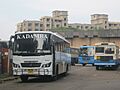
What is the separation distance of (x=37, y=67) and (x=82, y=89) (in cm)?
546

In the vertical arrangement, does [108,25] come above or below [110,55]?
above

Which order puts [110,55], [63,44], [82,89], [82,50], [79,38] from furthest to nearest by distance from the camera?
[79,38] → [82,50] → [110,55] → [63,44] → [82,89]

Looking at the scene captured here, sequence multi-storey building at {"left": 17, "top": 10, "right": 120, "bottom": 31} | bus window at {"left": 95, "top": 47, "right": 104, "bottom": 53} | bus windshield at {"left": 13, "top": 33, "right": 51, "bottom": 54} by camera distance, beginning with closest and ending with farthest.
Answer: bus windshield at {"left": 13, "top": 33, "right": 51, "bottom": 54} < bus window at {"left": 95, "top": 47, "right": 104, "bottom": 53} < multi-storey building at {"left": 17, "top": 10, "right": 120, "bottom": 31}

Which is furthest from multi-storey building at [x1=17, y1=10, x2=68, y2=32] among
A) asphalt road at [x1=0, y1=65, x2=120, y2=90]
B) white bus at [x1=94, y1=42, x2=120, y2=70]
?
asphalt road at [x1=0, y1=65, x2=120, y2=90]

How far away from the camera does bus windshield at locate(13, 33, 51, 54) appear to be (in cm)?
2345

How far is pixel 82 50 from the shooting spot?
2365 inches

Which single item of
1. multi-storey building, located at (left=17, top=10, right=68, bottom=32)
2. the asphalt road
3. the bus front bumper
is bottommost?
the asphalt road

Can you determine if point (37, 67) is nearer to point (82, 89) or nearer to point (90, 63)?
point (82, 89)

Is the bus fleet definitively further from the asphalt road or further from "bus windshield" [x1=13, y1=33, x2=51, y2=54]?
the asphalt road

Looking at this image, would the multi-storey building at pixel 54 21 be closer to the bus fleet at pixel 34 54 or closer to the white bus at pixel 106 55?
the white bus at pixel 106 55

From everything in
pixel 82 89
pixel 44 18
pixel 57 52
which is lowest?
pixel 82 89

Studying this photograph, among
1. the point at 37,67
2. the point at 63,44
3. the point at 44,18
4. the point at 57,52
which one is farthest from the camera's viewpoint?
the point at 44,18

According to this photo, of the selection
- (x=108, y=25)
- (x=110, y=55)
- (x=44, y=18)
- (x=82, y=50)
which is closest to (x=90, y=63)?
(x=82, y=50)

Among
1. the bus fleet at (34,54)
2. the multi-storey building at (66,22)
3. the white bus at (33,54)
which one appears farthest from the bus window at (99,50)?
the multi-storey building at (66,22)
